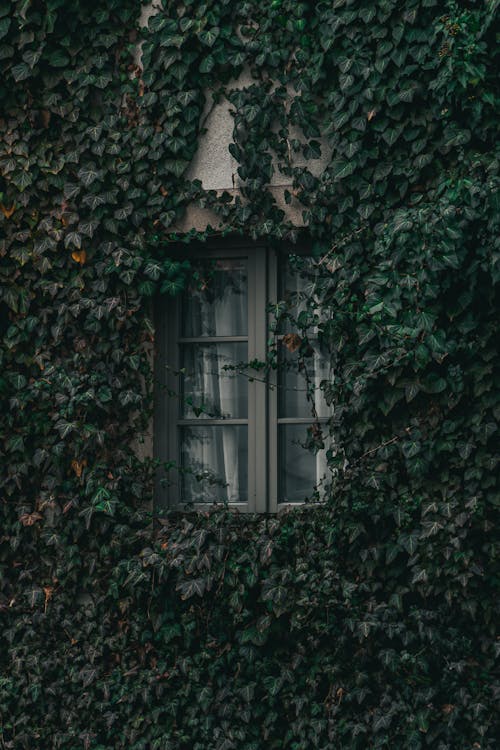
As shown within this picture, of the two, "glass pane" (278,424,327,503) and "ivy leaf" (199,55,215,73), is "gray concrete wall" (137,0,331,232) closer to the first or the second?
"ivy leaf" (199,55,215,73)

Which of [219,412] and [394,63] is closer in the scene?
[394,63]

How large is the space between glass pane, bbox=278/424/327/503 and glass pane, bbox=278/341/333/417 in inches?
4.1

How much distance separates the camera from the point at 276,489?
584cm

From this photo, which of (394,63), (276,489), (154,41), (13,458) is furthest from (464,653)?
(154,41)

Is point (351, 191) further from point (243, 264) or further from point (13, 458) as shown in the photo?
point (13, 458)

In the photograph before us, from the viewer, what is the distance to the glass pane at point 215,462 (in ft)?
19.6

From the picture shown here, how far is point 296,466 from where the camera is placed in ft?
19.4

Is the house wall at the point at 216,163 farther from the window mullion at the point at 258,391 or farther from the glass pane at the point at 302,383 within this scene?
the glass pane at the point at 302,383

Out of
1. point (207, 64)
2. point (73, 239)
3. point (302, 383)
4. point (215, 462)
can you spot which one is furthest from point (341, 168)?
point (215, 462)

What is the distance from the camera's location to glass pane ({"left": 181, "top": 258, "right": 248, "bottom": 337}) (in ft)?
19.8

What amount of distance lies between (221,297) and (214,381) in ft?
1.62

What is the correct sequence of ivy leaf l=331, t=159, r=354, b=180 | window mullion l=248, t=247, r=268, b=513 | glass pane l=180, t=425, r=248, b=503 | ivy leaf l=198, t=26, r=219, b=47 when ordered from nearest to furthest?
ivy leaf l=331, t=159, r=354, b=180 → ivy leaf l=198, t=26, r=219, b=47 → window mullion l=248, t=247, r=268, b=513 → glass pane l=180, t=425, r=248, b=503

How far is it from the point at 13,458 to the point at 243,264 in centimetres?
173

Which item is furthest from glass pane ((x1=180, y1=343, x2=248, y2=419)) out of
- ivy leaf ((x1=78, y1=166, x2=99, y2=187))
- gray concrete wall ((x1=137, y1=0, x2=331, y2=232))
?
ivy leaf ((x1=78, y1=166, x2=99, y2=187))
